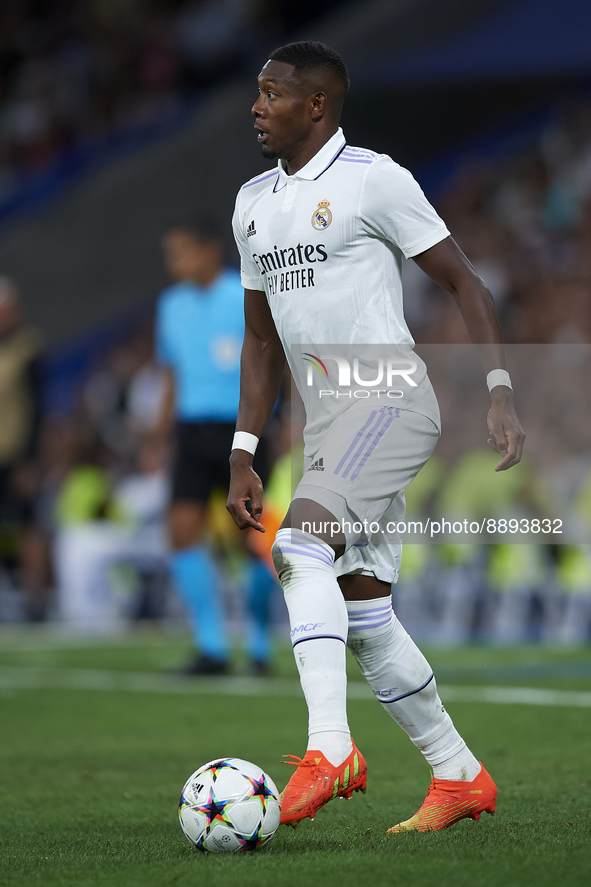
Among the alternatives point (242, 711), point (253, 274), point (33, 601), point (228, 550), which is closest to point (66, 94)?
point (33, 601)

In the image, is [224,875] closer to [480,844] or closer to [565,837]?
[480,844]

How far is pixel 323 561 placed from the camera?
3.14 m

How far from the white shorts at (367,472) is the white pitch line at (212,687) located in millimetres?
3268

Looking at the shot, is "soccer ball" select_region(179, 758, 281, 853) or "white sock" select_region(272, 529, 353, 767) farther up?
"white sock" select_region(272, 529, 353, 767)

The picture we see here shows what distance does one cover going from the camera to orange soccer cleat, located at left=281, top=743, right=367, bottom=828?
297 cm

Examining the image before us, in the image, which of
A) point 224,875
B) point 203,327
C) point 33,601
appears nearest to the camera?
point 224,875

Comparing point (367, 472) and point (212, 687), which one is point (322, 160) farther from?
point (212, 687)

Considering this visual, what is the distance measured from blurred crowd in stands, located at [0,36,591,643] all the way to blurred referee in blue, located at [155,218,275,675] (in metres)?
0.46

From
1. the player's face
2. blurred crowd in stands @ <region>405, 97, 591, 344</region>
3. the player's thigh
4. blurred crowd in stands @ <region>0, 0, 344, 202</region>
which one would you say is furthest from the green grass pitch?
blurred crowd in stands @ <region>0, 0, 344, 202</region>

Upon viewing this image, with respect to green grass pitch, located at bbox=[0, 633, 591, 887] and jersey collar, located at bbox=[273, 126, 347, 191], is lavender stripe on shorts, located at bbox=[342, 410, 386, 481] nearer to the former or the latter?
jersey collar, located at bbox=[273, 126, 347, 191]

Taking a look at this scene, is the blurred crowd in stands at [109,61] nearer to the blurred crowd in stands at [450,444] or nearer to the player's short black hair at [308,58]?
the blurred crowd in stands at [450,444]

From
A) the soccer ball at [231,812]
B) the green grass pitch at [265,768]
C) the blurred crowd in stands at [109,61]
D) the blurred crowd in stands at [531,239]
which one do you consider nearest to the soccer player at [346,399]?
the soccer ball at [231,812]

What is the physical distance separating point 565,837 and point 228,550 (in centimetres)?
762

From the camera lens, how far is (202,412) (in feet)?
24.5
